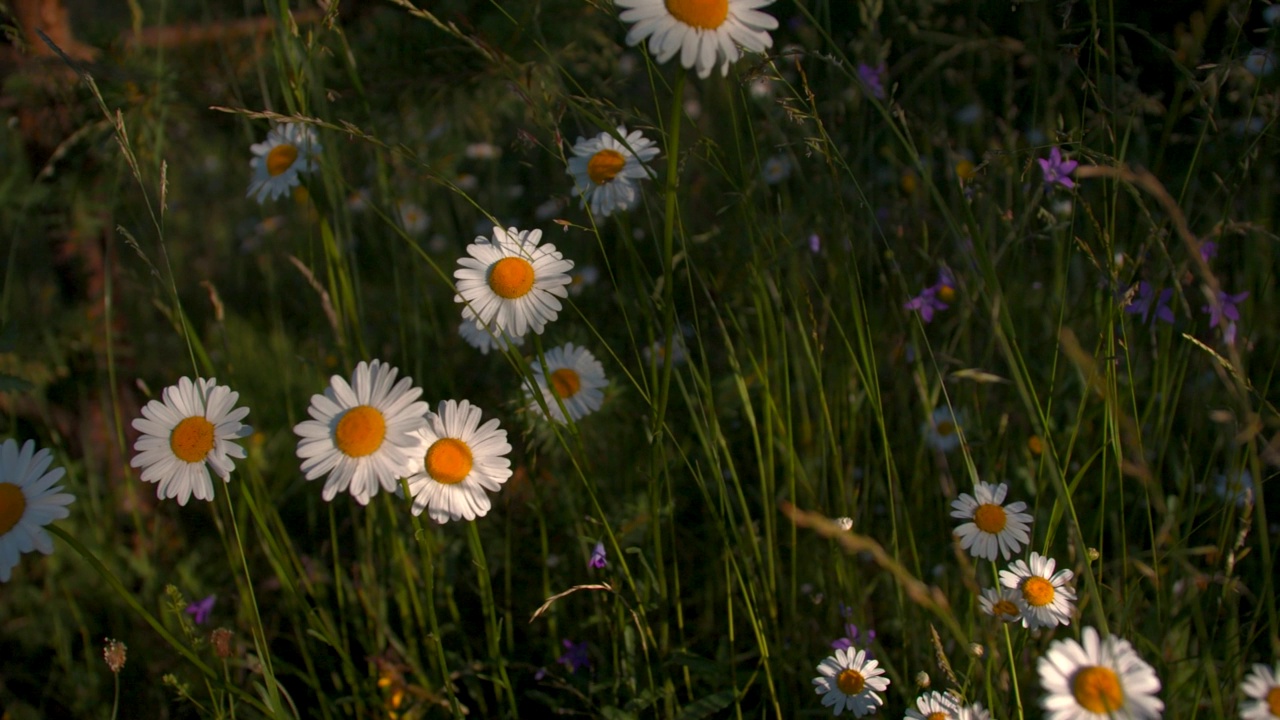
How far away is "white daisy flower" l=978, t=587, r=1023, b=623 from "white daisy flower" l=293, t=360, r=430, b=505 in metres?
0.65

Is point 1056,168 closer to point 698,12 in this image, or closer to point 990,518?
point 990,518

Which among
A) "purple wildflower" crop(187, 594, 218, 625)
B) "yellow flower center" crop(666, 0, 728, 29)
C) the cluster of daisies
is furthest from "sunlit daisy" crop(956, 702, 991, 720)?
"purple wildflower" crop(187, 594, 218, 625)

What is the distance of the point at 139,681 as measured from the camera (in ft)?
5.24

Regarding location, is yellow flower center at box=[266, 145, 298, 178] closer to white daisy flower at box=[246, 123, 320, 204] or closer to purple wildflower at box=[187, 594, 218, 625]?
white daisy flower at box=[246, 123, 320, 204]

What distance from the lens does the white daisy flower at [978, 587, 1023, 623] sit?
3.10 feet

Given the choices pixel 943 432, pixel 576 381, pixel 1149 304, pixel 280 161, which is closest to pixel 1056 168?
pixel 1149 304

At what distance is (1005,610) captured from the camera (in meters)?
0.95

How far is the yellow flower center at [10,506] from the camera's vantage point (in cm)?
87

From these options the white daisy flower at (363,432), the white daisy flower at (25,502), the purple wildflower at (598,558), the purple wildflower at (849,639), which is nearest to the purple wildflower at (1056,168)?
the purple wildflower at (849,639)

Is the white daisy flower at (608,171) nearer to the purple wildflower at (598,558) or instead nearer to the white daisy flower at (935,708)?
the purple wildflower at (598,558)

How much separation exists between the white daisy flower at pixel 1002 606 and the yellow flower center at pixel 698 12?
0.66 m

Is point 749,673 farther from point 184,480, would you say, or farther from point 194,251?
point 194,251

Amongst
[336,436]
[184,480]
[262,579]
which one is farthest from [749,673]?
[262,579]

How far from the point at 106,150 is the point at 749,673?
1.51 meters
